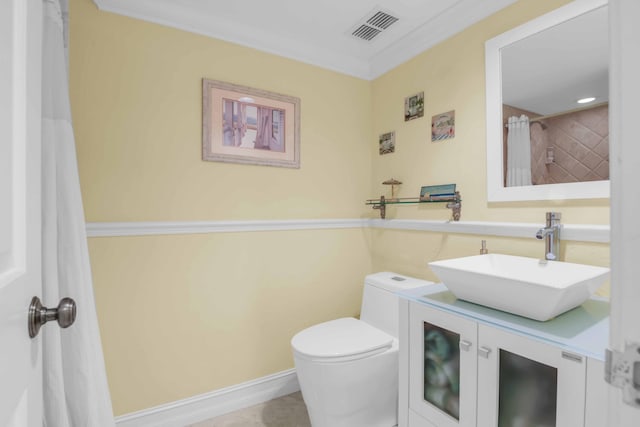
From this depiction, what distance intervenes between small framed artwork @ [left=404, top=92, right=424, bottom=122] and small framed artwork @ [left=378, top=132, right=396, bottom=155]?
169 millimetres

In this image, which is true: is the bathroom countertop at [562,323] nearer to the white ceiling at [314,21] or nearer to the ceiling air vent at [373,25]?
the white ceiling at [314,21]

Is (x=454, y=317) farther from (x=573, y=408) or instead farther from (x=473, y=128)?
(x=473, y=128)

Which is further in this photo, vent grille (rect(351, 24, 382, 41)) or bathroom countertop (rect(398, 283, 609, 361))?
vent grille (rect(351, 24, 382, 41))

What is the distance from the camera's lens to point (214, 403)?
182 centimetres

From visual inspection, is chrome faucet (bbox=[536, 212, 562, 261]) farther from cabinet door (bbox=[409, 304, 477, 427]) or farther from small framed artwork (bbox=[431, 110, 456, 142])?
small framed artwork (bbox=[431, 110, 456, 142])

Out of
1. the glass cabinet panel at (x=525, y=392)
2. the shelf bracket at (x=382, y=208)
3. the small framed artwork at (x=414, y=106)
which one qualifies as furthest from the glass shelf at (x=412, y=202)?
the glass cabinet panel at (x=525, y=392)

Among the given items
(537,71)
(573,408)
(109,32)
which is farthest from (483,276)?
(109,32)

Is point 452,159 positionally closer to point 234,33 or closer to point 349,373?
point 349,373

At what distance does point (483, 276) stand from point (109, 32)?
6.98 feet

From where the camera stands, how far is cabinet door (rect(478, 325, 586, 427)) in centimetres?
86

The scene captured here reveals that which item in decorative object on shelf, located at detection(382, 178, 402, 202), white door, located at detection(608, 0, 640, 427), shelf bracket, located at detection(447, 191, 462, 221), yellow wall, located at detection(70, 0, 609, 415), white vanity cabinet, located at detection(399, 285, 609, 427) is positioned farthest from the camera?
decorative object on shelf, located at detection(382, 178, 402, 202)

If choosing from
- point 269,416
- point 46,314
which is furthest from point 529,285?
point 269,416

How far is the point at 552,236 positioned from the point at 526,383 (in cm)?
66
